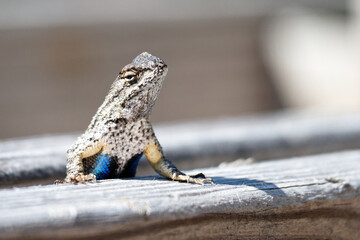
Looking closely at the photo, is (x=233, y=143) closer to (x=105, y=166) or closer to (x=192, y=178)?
(x=105, y=166)

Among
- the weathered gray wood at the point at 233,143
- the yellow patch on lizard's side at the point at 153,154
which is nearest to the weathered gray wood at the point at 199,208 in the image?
the yellow patch on lizard's side at the point at 153,154

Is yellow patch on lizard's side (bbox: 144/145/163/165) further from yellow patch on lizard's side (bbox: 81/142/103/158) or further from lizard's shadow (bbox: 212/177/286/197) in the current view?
lizard's shadow (bbox: 212/177/286/197)

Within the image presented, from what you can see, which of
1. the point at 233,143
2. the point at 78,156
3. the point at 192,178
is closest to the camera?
the point at 192,178

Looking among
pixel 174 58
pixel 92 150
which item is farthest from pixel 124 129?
pixel 174 58

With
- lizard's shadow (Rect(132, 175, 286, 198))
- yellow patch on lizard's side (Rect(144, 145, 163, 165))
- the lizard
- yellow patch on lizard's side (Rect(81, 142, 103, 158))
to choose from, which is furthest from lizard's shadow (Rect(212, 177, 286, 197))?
yellow patch on lizard's side (Rect(81, 142, 103, 158))

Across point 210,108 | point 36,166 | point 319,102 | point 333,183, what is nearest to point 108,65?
point 210,108

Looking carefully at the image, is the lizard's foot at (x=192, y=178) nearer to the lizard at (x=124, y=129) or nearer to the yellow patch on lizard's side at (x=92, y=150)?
the lizard at (x=124, y=129)
